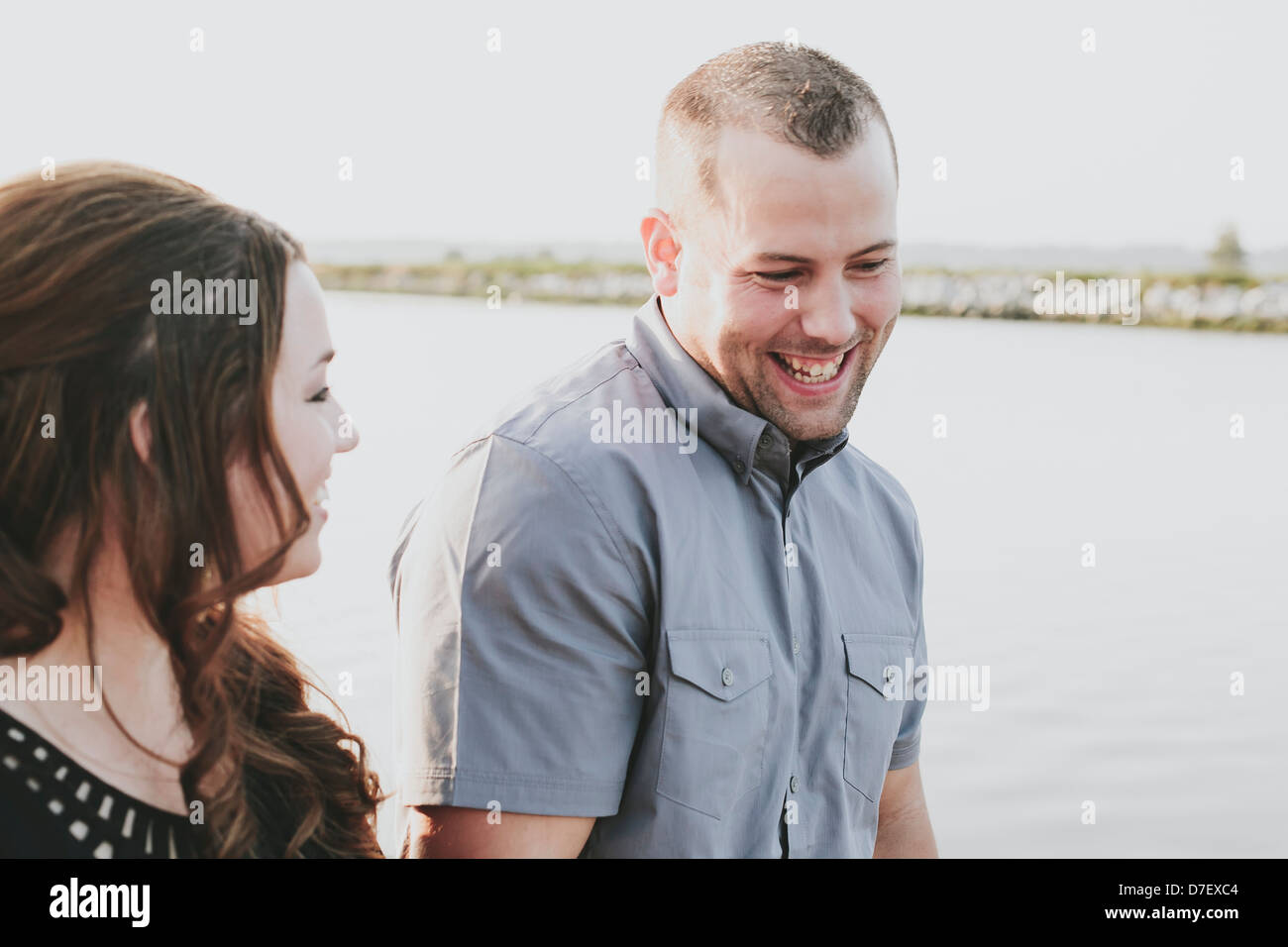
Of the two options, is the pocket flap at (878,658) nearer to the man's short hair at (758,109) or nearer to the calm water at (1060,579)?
the man's short hair at (758,109)

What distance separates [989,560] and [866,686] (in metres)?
3.84

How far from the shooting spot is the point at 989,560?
5625 mm

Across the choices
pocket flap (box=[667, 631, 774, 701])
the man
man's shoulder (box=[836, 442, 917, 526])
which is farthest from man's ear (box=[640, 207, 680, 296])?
pocket flap (box=[667, 631, 774, 701])

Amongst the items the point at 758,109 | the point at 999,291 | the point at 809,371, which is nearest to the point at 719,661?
the point at 809,371

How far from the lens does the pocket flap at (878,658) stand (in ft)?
6.39

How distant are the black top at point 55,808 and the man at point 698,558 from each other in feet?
1.38

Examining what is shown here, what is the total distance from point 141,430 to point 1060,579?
475cm

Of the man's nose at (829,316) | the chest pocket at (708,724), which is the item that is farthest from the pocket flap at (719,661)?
the man's nose at (829,316)

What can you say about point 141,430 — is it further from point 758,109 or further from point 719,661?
point 758,109

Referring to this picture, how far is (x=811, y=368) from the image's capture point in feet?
6.29

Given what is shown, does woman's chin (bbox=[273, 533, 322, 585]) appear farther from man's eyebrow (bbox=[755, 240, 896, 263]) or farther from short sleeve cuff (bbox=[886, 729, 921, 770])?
short sleeve cuff (bbox=[886, 729, 921, 770])

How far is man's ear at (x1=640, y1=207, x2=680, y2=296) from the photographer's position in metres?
1.99

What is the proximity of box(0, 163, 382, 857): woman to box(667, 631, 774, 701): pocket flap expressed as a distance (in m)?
0.51
